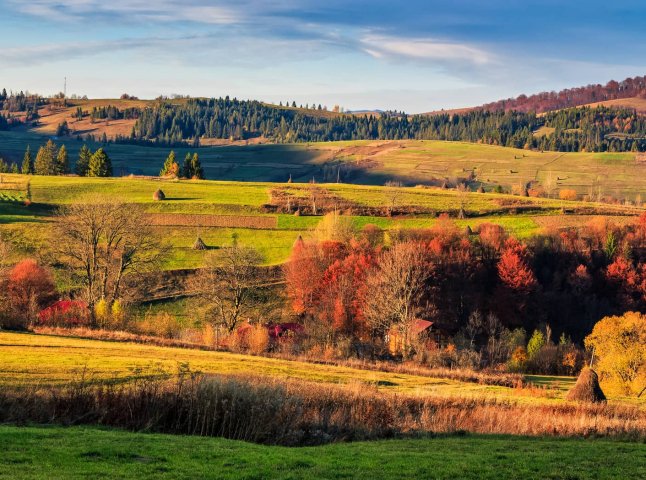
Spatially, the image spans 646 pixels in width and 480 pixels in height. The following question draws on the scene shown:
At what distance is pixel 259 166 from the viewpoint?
645 ft

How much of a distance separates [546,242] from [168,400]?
79.8 m

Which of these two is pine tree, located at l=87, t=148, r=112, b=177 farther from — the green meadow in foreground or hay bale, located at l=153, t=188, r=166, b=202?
the green meadow in foreground

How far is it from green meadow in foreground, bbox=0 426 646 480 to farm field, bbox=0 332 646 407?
10485mm

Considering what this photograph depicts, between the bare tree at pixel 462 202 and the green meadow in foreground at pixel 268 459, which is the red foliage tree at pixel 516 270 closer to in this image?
the bare tree at pixel 462 202

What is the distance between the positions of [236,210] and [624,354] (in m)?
58.6

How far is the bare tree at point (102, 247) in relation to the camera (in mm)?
61281

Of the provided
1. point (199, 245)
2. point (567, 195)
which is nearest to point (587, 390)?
point (199, 245)

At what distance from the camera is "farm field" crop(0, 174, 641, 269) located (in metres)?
82.2

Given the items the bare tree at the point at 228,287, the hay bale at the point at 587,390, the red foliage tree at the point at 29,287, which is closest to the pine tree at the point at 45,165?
the red foliage tree at the point at 29,287

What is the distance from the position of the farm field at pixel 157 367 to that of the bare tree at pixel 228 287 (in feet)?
65.3

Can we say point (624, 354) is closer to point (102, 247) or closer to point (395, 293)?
point (395, 293)

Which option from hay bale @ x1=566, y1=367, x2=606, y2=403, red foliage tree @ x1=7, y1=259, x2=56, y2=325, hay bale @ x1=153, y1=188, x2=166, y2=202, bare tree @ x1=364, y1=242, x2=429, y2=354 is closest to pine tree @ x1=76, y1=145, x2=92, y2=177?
hay bale @ x1=153, y1=188, x2=166, y2=202

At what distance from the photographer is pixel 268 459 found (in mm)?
14820

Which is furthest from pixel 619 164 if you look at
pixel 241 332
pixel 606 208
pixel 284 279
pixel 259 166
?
pixel 241 332
